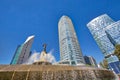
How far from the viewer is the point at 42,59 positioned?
16.3m

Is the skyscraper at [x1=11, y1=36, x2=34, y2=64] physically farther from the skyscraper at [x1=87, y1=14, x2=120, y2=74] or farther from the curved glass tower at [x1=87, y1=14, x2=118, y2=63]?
the skyscraper at [x1=87, y1=14, x2=120, y2=74]

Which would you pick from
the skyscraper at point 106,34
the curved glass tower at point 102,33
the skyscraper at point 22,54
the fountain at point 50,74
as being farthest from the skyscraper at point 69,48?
the fountain at point 50,74

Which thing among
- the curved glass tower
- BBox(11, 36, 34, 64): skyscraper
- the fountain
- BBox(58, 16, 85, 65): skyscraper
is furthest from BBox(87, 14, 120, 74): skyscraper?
the fountain

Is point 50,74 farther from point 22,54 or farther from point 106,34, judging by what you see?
point 22,54

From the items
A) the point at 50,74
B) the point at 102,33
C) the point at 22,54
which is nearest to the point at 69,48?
the point at 102,33

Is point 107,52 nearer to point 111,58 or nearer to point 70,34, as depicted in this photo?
point 111,58

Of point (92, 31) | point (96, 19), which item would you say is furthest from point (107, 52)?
point (96, 19)

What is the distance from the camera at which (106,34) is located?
139m

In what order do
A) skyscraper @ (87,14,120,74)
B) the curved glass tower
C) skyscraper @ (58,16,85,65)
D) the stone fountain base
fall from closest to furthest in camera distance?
the stone fountain base < skyscraper @ (58,16,85,65) < skyscraper @ (87,14,120,74) < the curved glass tower

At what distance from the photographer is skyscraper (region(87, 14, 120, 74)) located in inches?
4917

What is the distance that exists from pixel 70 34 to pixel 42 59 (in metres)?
128

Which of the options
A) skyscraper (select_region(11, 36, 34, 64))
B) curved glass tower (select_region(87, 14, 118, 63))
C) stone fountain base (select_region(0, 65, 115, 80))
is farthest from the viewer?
skyscraper (select_region(11, 36, 34, 64))

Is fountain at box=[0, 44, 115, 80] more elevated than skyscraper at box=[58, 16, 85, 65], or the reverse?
skyscraper at box=[58, 16, 85, 65]

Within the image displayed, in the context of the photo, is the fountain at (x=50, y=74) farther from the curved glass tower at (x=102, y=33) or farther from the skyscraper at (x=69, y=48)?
the curved glass tower at (x=102, y=33)
